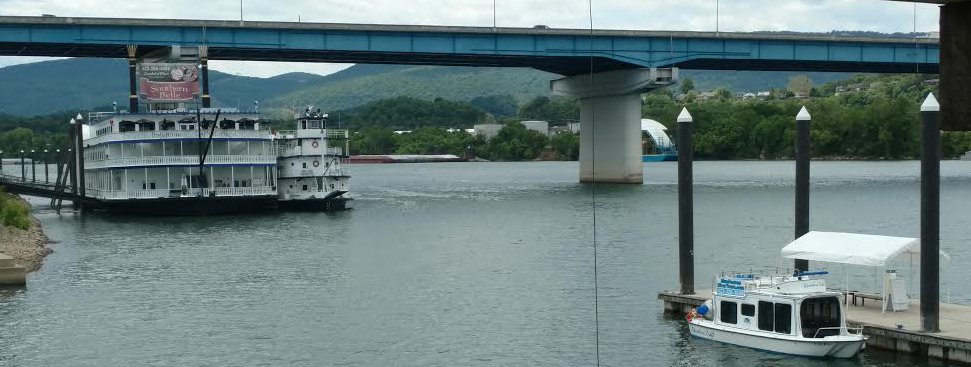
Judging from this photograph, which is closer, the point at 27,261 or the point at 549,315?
the point at 549,315

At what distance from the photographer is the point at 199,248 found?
67.9 m

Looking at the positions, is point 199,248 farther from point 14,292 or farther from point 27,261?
point 14,292

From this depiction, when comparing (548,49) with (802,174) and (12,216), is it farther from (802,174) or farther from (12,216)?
(802,174)

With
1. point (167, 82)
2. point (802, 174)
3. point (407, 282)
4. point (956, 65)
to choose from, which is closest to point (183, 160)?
point (167, 82)

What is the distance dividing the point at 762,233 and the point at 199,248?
31502mm

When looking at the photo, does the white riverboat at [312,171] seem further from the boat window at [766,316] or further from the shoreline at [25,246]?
the boat window at [766,316]

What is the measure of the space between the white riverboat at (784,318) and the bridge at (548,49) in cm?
6617

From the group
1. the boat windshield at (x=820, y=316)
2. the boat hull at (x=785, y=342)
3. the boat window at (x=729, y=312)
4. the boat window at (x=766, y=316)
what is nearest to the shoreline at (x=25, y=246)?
the boat hull at (x=785, y=342)

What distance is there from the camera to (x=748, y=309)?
3369 centimetres

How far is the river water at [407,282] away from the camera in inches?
1404

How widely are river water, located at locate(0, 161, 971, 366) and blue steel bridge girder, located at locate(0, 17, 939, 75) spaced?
15.9 meters

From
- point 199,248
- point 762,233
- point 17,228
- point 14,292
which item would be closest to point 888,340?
point 14,292

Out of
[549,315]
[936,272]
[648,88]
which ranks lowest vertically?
[549,315]

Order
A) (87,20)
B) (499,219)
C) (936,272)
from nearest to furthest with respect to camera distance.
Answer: (936,272) < (499,219) < (87,20)
